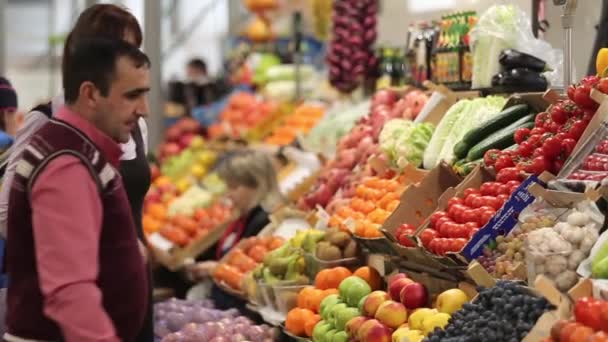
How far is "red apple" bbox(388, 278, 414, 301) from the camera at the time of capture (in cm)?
424

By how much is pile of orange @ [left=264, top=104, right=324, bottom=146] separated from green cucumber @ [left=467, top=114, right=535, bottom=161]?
3868mm

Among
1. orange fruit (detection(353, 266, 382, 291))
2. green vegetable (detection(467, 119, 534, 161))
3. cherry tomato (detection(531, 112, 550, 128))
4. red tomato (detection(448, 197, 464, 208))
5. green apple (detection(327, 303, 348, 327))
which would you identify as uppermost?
cherry tomato (detection(531, 112, 550, 128))

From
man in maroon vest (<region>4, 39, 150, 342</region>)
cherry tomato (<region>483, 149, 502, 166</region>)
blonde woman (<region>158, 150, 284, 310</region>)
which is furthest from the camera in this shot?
blonde woman (<region>158, 150, 284, 310</region>)

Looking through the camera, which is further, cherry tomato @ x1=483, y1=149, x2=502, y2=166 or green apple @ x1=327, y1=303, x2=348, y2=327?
green apple @ x1=327, y1=303, x2=348, y2=327

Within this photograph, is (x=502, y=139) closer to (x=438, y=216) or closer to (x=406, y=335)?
(x=438, y=216)

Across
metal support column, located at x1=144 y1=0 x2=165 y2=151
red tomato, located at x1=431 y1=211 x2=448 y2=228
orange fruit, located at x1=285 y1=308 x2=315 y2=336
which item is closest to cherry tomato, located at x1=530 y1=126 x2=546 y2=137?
red tomato, located at x1=431 y1=211 x2=448 y2=228

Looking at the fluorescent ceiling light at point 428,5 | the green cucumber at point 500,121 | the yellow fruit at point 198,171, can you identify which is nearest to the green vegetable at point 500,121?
the green cucumber at point 500,121

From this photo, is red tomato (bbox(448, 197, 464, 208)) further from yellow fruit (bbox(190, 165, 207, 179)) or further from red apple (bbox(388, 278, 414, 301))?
yellow fruit (bbox(190, 165, 207, 179))

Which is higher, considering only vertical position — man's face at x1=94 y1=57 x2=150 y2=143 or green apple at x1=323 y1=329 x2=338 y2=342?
man's face at x1=94 y1=57 x2=150 y2=143

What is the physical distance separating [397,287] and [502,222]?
574 mm

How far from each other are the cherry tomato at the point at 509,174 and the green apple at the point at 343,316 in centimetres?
78

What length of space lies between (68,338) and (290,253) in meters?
2.64

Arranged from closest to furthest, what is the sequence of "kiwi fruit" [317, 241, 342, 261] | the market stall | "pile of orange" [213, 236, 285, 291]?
the market stall → "kiwi fruit" [317, 241, 342, 261] → "pile of orange" [213, 236, 285, 291]

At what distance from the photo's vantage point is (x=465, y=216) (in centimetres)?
409
